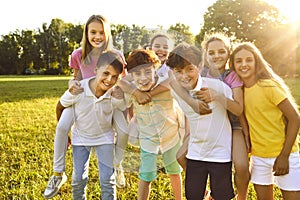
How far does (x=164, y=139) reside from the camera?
270 cm

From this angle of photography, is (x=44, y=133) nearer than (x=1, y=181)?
No

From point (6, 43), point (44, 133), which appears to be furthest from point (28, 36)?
point (44, 133)

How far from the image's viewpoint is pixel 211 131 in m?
2.51

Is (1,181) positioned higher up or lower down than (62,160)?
lower down

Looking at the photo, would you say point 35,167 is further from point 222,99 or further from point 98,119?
point 222,99

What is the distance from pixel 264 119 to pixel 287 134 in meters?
0.18

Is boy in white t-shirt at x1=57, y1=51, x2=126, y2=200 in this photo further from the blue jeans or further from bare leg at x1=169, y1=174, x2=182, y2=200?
bare leg at x1=169, y1=174, x2=182, y2=200

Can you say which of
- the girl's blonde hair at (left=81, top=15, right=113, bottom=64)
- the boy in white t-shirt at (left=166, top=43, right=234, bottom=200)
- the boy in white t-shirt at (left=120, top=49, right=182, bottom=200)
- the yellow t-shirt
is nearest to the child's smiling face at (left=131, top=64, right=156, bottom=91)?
the boy in white t-shirt at (left=120, top=49, right=182, bottom=200)

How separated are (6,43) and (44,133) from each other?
5211 cm

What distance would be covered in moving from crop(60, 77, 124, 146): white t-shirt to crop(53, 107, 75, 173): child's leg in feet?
0.15

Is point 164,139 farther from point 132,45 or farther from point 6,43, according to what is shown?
point 6,43

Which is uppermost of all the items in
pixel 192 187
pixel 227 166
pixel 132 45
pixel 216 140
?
pixel 132 45

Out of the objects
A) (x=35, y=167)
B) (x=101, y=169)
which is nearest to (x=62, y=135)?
(x=101, y=169)

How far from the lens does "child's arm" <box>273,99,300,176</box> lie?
8.00 feet
